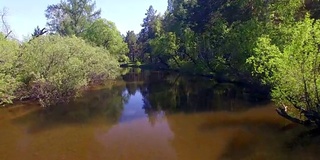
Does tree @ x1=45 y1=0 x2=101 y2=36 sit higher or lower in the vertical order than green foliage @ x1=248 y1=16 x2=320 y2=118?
higher

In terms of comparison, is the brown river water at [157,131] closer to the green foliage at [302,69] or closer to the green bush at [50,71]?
the green bush at [50,71]

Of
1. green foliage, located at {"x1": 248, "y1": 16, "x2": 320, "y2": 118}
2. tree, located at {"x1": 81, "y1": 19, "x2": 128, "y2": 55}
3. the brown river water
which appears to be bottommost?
the brown river water

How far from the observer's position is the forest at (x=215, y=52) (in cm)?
1534

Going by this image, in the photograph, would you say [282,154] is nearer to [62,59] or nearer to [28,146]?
[28,146]

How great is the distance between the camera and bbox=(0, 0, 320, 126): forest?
50.3 ft

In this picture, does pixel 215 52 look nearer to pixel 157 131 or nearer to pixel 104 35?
pixel 104 35

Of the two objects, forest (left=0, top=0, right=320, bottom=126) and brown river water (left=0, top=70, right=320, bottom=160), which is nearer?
brown river water (left=0, top=70, right=320, bottom=160)

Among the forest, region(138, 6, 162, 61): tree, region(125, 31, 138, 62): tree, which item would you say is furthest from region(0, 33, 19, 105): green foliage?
region(125, 31, 138, 62): tree

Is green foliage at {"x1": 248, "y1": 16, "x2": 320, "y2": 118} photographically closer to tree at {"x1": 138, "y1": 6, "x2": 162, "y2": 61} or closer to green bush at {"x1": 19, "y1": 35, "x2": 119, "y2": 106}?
green bush at {"x1": 19, "y1": 35, "x2": 119, "y2": 106}

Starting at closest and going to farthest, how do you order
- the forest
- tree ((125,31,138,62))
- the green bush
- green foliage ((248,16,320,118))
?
green foliage ((248,16,320,118))
the forest
the green bush
tree ((125,31,138,62))

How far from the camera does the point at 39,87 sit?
27.7 metres

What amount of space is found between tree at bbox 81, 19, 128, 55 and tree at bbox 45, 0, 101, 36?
3163 mm

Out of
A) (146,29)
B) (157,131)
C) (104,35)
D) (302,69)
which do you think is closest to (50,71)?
(157,131)

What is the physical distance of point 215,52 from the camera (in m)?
42.3
